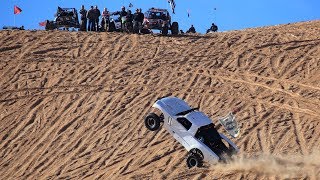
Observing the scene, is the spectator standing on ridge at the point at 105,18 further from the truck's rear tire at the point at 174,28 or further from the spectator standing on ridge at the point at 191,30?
the spectator standing on ridge at the point at 191,30

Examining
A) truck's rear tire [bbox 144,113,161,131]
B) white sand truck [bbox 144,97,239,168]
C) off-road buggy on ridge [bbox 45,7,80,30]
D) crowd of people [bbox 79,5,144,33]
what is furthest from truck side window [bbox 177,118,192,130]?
off-road buggy on ridge [bbox 45,7,80,30]

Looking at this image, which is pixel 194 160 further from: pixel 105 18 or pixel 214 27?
pixel 214 27

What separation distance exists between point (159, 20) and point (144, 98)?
977 centimetres

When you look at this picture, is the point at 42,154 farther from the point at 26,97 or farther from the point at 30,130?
A: the point at 26,97

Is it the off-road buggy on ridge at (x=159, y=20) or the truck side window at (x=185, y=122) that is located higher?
the off-road buggy on ridge at (x=159, y=20)

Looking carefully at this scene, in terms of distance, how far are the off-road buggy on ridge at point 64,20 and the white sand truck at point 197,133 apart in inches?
754

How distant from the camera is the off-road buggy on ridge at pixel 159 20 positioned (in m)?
30.3

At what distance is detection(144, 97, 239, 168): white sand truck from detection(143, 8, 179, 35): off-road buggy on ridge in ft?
50.6

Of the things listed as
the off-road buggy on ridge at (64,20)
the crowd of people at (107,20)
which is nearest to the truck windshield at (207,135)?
the crowd of people at (107,20)

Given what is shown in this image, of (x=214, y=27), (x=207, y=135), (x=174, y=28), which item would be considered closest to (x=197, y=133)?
(x=207, y=135)

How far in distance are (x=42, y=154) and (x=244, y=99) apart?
7503 millimetres

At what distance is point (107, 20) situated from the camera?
3064 cm

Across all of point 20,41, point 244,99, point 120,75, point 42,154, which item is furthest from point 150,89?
point 20,41

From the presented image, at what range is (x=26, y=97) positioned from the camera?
877 inches
